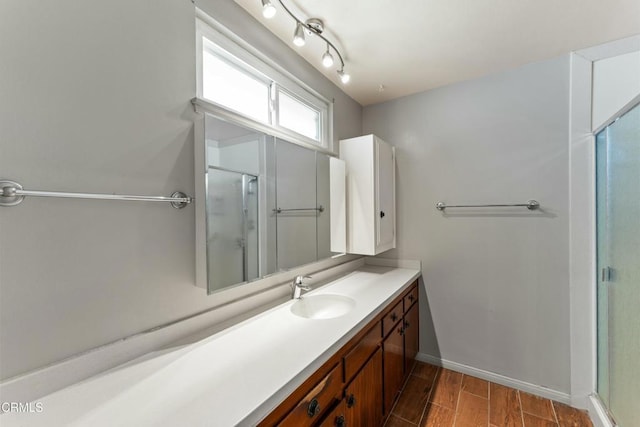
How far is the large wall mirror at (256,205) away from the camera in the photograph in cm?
118

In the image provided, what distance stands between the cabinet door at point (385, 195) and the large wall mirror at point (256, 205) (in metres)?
0.35

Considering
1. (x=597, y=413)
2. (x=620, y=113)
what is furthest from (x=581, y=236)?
(x=597, y=413)

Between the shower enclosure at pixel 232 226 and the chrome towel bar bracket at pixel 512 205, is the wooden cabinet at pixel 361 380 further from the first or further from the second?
the chrome towel bar bracket at pixel 512 205

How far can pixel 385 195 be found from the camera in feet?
7.34

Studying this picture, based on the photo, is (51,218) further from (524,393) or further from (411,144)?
(524,393)

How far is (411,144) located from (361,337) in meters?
1.76

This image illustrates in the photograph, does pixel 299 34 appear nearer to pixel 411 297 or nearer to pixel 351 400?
pixel 351 400

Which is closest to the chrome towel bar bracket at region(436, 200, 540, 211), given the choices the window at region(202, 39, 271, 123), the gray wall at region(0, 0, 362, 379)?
the window at region(202, 39, 271, 123)

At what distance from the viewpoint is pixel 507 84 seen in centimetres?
200

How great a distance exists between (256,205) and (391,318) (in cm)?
112

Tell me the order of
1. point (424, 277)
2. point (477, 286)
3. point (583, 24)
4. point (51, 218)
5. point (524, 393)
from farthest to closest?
point (424, 277), point (477, 286), point (524, 393), point (583, 24), point (51, 218)

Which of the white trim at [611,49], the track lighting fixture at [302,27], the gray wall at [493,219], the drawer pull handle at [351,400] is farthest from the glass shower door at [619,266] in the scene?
the track lighting fixture at [302,27]

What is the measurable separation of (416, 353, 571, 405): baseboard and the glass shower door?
0.79ft

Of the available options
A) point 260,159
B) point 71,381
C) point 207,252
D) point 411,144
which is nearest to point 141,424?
point 71,381
